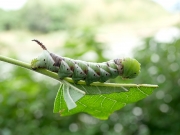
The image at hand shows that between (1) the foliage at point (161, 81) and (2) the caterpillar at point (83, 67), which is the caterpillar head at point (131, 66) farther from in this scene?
(1) the foliage at point (161, 81)

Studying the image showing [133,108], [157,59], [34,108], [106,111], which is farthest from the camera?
[157,59]

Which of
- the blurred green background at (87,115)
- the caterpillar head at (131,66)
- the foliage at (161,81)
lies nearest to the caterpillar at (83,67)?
the caterpillar head at (131,66)

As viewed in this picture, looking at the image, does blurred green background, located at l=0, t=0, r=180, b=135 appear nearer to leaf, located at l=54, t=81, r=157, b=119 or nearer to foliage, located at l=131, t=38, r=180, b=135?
foliage, located at l=131, t=38, r=180, b=135

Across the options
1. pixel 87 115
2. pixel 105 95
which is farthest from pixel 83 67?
pixel 87 115

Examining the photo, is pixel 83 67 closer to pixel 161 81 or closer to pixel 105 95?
pixel 105 95

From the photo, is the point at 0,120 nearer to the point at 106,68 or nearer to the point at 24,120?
the point at 24,120

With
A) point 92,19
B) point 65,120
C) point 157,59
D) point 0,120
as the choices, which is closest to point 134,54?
point 157,59

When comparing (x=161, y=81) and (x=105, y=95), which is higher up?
(x=105, y=95)

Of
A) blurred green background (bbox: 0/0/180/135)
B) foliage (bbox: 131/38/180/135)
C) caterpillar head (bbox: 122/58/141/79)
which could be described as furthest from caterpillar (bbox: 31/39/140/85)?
foliage (bbox: 131/38/180/135)
